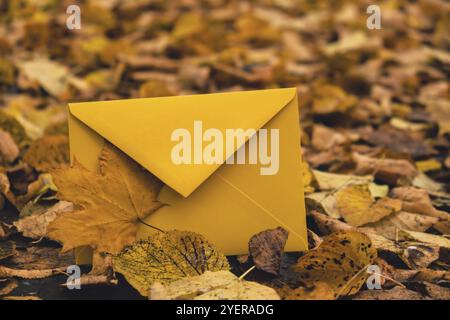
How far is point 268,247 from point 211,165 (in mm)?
183

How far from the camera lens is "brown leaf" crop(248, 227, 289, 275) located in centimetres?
98

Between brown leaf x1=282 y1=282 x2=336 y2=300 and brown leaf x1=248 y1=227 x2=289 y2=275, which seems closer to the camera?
brown leaf x1=282 y1=282 x2=336 y2=300

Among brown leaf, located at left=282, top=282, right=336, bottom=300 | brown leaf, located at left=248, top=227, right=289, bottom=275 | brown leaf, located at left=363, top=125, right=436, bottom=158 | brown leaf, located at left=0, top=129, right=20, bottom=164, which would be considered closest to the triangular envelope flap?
brown leaf, located at left=248, top=227, right=289, bottom=275

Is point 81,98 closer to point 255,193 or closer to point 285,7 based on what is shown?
point 255,193

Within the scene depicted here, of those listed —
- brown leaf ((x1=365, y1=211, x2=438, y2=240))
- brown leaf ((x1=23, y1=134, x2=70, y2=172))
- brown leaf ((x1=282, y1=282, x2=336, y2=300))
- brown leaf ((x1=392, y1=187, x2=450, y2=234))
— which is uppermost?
brown leaf ((x1=23, y1=134, x2=70, y2=172))

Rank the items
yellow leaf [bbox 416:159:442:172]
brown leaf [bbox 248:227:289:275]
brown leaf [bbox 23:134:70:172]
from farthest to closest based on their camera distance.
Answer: yellow leaf [bbox 416:159:442:172]
brown leaf [bbox 23:134:70:172]
brown leaf [bbox 248:227:289:275]

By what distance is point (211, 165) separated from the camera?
3.24ft

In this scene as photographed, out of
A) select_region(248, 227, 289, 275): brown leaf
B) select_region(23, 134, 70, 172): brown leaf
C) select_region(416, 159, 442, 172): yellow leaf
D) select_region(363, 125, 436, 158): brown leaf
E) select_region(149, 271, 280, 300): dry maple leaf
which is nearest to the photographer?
select_region(149, 271, 280, 300): dry maple leaf

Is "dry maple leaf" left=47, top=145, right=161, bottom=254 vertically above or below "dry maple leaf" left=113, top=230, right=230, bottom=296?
above

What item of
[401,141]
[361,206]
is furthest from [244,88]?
[361,206]

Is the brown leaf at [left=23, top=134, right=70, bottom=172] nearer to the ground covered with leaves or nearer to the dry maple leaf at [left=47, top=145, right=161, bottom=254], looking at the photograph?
the ground covered with leaves

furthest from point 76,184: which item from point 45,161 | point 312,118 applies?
point 312,118

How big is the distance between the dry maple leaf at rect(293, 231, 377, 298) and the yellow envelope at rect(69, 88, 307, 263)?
113mm
